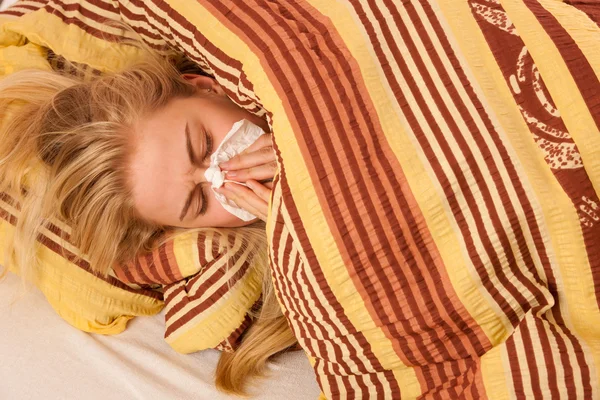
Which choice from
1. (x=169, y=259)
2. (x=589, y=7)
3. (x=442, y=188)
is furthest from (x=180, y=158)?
(x=589, y=7)

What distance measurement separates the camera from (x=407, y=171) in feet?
3.06

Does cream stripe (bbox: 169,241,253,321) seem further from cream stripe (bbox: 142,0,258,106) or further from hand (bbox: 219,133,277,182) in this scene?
cream stripe (bbox: 142,0,258,106)

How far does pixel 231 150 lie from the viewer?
1168 millimetres

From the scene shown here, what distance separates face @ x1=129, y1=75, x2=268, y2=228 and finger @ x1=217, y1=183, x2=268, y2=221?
0.04 metres

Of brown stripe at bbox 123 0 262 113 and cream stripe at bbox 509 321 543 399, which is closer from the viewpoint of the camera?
cream stripe at bbox 509 321 543 399

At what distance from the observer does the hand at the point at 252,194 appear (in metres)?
1.14

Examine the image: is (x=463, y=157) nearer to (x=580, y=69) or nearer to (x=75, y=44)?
(x=580, y=69)

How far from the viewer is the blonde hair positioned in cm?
121

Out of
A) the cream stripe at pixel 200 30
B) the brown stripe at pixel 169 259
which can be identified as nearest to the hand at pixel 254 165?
the cream stripe at pixel 200 30

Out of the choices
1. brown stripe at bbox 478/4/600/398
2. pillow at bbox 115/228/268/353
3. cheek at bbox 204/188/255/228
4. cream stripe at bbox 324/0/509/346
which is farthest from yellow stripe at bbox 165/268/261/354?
brown stripe at bbox 478/4/600/398

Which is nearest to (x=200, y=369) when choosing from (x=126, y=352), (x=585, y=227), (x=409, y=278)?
(x=126, y=352)

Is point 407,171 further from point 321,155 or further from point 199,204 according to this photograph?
point 199,204

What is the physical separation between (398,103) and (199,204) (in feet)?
1.41

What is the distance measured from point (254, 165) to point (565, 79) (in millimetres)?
520
